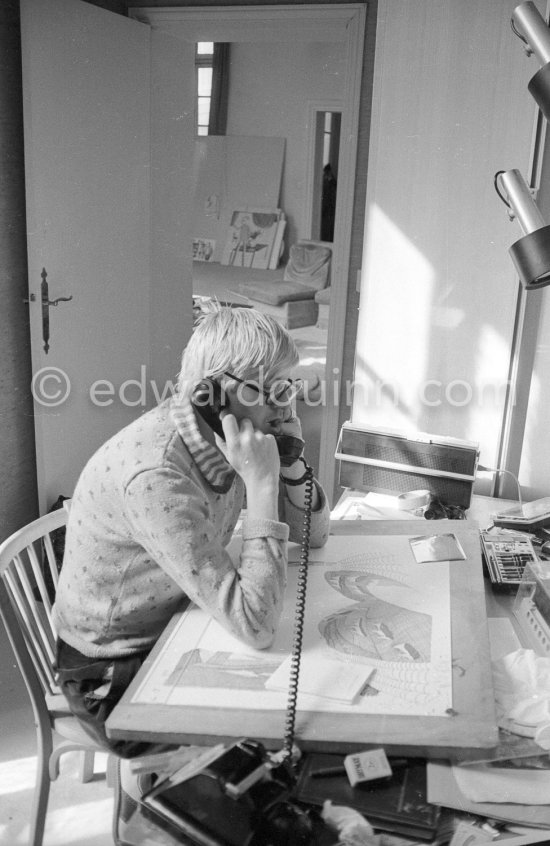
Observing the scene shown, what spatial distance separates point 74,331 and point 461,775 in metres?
2.49

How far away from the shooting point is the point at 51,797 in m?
2.06

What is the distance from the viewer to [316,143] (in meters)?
7.10

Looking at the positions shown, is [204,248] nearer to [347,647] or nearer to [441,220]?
[441,220]

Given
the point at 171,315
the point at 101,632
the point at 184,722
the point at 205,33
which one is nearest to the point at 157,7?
the point at 205,33

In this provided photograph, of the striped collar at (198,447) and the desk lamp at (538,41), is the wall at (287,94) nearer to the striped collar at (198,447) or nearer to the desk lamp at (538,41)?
the striped collar at (198,447)

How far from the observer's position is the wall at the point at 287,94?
698 cm

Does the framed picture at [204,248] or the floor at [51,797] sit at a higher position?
the framed picture at [204,248]

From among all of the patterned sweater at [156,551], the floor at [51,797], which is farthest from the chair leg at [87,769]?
the patterned sweater at [156,551]

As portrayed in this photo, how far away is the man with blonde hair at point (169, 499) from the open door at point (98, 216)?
1.37m

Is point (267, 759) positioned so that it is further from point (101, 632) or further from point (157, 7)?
point (157, 7)

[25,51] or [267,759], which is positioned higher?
[25,51]

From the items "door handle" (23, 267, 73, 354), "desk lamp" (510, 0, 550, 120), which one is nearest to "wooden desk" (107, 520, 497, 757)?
"desk lamp" (510, 0, 550, 120)

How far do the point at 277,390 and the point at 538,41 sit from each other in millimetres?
692

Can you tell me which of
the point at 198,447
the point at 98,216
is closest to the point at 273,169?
the point at 98,216
